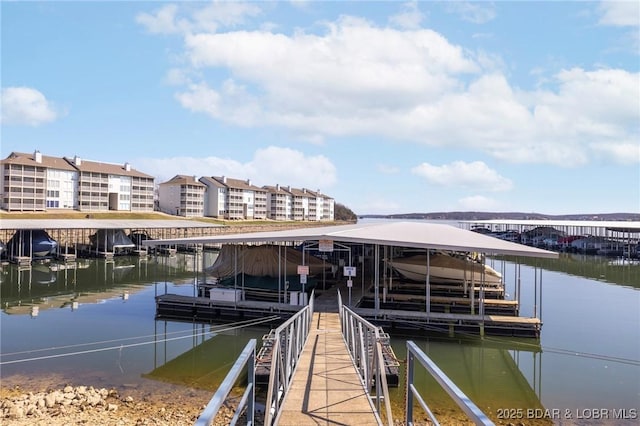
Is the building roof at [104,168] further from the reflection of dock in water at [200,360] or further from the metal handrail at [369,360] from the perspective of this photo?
the metal handrail at [369,360]

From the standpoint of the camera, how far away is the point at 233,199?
108 m

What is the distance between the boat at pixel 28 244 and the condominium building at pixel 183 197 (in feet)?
164

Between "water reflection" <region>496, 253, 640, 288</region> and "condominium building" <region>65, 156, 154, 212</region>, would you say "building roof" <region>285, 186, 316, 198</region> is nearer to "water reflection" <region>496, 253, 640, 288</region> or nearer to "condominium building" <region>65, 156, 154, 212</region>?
"condominium building" <region>65, 156, 154, 212</region>

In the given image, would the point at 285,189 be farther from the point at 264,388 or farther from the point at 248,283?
the point at 264,388

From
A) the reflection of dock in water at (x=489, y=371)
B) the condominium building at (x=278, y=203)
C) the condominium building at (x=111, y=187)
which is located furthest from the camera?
the condominium building at (x=278, y=203)

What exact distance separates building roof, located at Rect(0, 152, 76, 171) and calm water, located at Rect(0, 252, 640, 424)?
4355 cm

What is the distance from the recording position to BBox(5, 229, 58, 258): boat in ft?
149

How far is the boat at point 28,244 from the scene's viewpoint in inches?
1783

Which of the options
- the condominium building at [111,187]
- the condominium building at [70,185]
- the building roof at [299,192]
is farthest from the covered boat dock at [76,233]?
the building roof at [299,192]

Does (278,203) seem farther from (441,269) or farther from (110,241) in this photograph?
(441,269)

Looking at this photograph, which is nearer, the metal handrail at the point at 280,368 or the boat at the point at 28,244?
the metal handrail at the point at 280,368

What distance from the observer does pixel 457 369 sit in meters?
15.9

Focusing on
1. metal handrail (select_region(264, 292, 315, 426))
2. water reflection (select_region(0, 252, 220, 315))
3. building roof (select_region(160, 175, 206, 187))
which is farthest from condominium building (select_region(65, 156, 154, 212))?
metal handrail (select_region(264, 292, 315, 426))

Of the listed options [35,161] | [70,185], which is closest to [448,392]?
[35,161]
